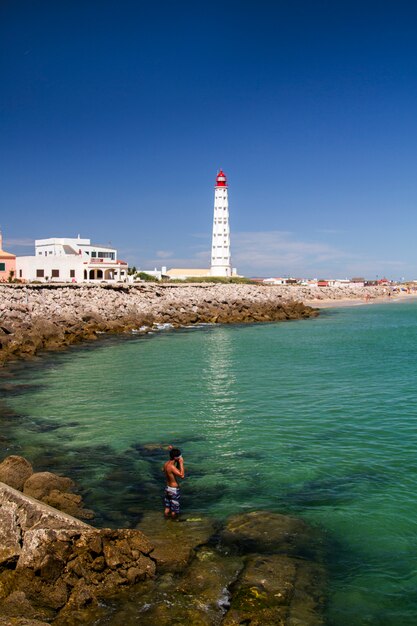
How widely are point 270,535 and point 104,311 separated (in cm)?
3713

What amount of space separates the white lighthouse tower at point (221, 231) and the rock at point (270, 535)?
8805 cm

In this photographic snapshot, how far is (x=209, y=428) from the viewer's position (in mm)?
15203

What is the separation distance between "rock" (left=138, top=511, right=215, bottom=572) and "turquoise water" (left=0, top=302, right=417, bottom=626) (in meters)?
0.39

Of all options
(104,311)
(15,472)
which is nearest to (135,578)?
(15,472)

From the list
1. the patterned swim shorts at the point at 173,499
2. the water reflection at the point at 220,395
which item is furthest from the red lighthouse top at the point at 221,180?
the patterned swim shorts at the point at 173,499

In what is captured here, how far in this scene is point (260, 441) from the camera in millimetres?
13836

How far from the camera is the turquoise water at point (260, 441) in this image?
340 inches

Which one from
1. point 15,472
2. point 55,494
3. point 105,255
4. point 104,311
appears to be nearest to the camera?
point 55,494

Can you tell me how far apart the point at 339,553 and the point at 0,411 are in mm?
11798

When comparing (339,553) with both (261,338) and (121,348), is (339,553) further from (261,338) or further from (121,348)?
(261,338)

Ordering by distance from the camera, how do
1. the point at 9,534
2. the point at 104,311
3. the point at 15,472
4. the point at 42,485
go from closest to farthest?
the point at 9,534, the point at 42,485, the point at 15,472, the point at 104,311

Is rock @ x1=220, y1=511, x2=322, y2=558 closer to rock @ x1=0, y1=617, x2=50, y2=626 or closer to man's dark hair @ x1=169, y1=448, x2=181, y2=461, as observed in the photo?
man's dark hair @ x1=169, y1=448, x2=181, y2=461

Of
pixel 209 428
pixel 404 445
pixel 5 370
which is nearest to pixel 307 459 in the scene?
pixel 404 445

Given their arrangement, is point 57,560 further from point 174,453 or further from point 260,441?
point 260,441
